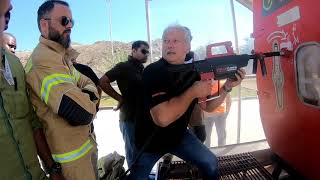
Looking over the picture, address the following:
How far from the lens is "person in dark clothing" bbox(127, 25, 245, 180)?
2168mm

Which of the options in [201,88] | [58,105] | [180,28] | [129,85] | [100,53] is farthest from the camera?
[100,53]

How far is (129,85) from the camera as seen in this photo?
12.5 feet

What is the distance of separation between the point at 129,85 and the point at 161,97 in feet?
5.47

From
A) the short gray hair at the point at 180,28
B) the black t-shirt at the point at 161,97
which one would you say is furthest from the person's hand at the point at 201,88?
the short gray hair at the point at 180,28

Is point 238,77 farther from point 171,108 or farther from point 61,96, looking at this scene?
point 61,96

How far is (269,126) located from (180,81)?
3.10ft

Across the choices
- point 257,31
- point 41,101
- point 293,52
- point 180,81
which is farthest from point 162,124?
point 257,31

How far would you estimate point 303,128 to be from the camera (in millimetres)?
2090

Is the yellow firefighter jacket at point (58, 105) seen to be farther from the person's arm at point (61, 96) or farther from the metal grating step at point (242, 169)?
the metal grating step at point (242, 169)

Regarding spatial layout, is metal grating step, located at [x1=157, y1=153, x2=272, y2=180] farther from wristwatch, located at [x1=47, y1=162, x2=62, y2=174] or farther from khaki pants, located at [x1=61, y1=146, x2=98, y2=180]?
wristwatch, located at [x1=47, y1=162, x2=62, y2=174]

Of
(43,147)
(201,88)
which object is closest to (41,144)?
(43,147)

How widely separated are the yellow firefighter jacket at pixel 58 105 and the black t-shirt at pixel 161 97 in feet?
1.56

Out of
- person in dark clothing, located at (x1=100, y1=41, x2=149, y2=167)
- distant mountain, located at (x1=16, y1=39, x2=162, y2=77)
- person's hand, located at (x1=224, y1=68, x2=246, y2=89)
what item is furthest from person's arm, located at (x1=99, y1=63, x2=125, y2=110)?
distant mountain, located at (x1=16, y1=39, x2=162, y2=77)

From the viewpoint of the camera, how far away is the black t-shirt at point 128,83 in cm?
378
